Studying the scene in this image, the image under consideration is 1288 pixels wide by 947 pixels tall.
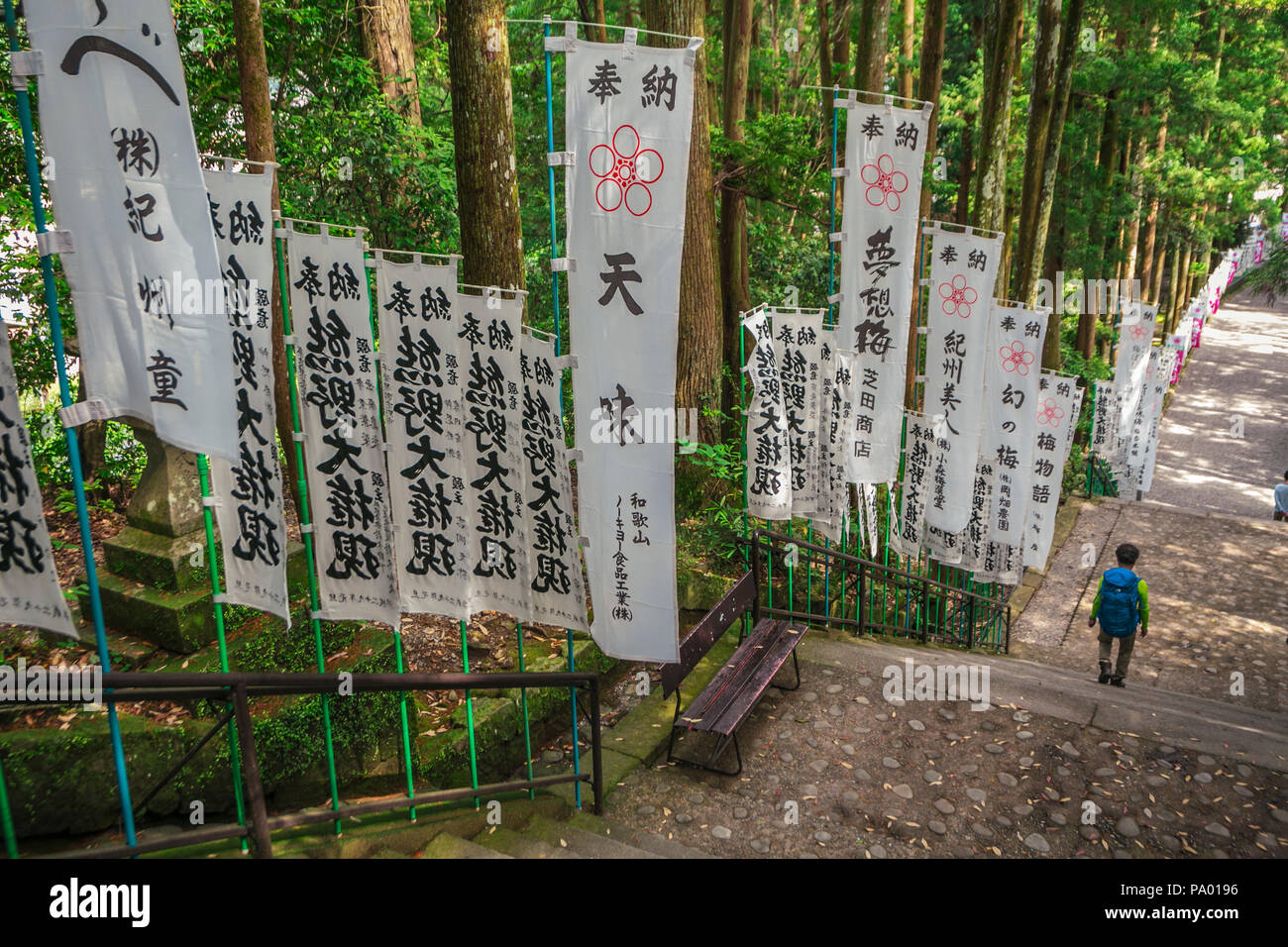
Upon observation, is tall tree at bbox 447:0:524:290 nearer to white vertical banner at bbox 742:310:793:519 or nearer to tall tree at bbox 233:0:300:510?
tall tree at bbox 233:0:300:510

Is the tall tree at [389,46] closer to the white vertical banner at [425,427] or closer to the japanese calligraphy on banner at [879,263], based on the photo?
the japanese calligraphy on banner at [879,263]

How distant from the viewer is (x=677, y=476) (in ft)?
34.3

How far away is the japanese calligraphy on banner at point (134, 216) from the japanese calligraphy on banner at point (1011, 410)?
813 centimetres

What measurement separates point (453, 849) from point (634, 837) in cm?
140

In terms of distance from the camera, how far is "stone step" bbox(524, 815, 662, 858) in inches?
208

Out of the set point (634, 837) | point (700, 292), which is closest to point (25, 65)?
point (634, 837)

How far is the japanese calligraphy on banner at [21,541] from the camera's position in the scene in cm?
367

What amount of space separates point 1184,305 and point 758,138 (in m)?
36.5

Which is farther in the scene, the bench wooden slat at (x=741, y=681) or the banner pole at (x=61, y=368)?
the bench wooden slat at (x=741, y=681)

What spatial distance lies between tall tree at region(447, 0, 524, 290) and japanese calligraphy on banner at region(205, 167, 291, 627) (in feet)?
8.01

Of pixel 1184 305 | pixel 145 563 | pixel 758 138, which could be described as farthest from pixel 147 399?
pixel 1184 305

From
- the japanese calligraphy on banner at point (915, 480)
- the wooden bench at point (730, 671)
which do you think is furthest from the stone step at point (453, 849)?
the japanese calligraphy on banner at point (915, 480)

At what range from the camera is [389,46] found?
10570 millimetres
